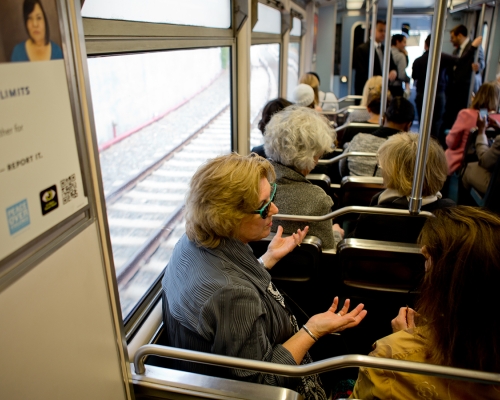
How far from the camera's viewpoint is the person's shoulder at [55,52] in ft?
2.48

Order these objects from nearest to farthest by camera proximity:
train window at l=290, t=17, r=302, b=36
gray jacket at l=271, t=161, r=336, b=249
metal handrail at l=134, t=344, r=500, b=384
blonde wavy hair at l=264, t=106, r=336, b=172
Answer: metal handrail at l=134, t=344, r=500, b=384
gray jacket at l=271, t=161, r=336, b=249
blonde wavy hair at l=264, t=106, r=336, b=172
train window at l=290, t=17, r=302, b=36

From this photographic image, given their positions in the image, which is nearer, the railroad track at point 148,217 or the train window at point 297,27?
the railroad track at point 148,217

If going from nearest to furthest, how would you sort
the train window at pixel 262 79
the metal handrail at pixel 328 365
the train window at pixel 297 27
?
the metal handrail at pixel 328 365
the train window at pixel 262 79
the train window at pixel 297 27

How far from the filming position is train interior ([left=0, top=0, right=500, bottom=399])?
0.79 meters

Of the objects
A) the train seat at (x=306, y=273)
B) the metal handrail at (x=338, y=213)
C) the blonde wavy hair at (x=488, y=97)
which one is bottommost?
the train seat at (x=306, y=273)

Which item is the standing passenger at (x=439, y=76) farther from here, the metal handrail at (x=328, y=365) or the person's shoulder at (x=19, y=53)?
the person's shoulder at (x=19, y=53)

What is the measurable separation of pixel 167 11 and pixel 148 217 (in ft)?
3.27

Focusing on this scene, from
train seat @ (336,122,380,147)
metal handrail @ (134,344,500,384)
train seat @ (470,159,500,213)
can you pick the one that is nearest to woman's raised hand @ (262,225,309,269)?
metal handrail @ (134,344,500,384)

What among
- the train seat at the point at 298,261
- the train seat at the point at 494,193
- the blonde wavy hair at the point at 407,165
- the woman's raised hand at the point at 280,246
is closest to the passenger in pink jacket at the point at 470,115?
the train seat at the point at 494,193

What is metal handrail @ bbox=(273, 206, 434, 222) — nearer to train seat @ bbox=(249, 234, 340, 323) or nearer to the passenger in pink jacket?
train seat @ bbox=(249, 234, 340, 323)

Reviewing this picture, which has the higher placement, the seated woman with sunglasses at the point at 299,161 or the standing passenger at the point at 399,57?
the standing passenger at the point at 399,57

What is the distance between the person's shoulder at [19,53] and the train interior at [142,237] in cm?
2

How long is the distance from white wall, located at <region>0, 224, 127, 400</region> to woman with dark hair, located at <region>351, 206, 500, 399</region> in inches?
27.1

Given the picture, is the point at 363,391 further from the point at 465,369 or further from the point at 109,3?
the point at 109,3
